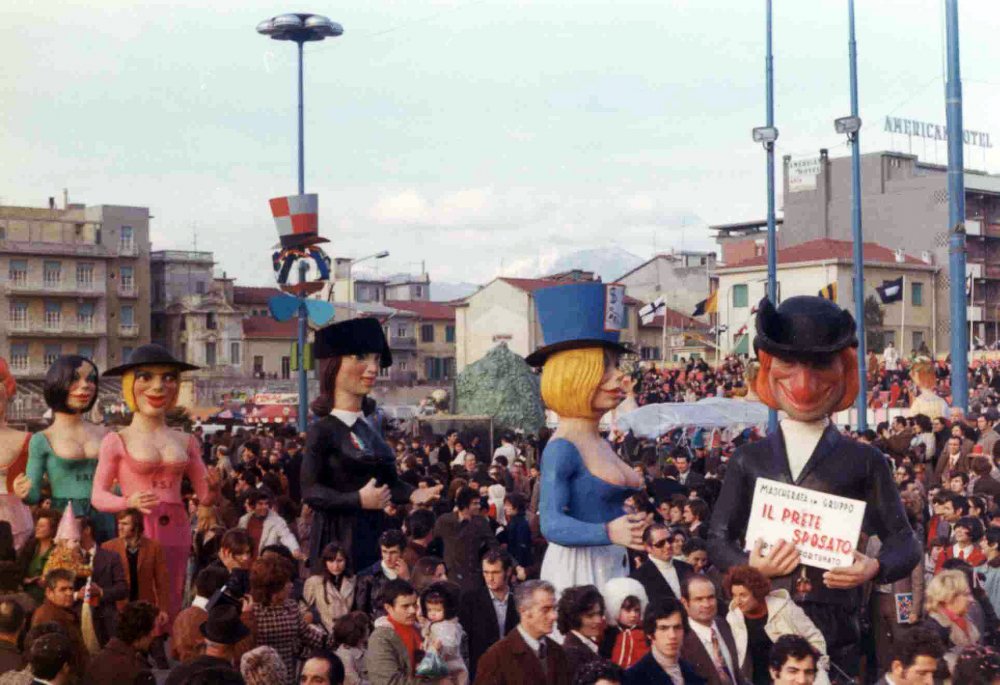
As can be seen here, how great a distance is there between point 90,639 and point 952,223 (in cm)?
1227

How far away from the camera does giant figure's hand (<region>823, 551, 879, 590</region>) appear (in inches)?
223

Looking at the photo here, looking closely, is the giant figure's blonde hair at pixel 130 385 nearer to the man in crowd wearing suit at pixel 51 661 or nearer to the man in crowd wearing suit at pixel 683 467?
the man in crowd wearing suit at pixel 51 661

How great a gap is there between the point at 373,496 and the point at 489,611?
3.03ft

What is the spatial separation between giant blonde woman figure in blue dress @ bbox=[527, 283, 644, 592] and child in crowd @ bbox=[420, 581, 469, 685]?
0.56 metres

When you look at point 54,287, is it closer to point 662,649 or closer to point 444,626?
point 444,626

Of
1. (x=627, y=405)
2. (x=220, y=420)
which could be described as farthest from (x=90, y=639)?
(x=220, y=420)

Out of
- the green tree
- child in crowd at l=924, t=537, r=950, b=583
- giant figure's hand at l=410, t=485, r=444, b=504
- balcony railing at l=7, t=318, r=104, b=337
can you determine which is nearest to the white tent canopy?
child in crowd at l=924, t=537, r=950, b=583

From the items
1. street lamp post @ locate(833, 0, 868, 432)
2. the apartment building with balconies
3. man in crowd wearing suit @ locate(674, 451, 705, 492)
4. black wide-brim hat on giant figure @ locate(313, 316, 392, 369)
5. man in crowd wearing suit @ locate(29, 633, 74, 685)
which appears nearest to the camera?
man in crowd wearing suit @ locate(29, 633, 74, 685)

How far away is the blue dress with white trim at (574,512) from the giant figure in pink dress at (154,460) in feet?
8.97

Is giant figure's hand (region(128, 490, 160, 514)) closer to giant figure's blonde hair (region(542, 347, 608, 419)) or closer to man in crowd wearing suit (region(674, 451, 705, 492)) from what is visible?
giant figure's blonde hair (region(542, 347, 608, 419))

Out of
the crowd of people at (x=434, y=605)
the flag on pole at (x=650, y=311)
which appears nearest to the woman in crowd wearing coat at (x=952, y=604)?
the crowd of people at (x=434, y=605)

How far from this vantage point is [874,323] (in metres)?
56.9

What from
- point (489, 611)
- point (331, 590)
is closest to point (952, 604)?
point (489, 611)

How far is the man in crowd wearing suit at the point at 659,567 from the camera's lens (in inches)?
344
